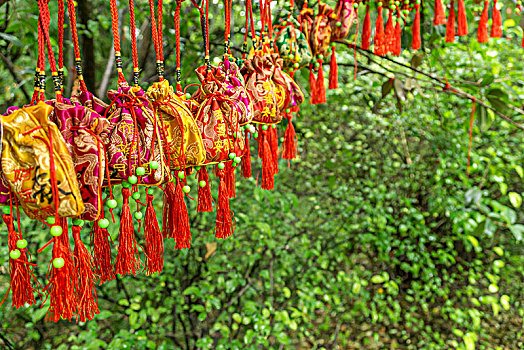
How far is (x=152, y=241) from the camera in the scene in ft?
1.48

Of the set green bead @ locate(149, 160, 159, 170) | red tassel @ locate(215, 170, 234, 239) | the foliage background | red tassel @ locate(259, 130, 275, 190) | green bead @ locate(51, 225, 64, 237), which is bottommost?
the foliage background

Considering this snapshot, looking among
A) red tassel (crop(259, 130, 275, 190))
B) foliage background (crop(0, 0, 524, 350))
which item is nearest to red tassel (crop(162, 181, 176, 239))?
red tassel (crop(259, 130, 275, 190))

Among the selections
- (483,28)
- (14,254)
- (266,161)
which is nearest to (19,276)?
(14,254)

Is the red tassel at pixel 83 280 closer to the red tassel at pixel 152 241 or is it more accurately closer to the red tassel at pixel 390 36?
the red tassel at pixel 152 241

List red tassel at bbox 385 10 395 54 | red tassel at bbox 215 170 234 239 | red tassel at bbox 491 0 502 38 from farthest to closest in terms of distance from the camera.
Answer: red tassel at bbox 491 0 502 38 < red tassel at bbox 385 10 395 54 < red tassel at bbox 215 170 234 239

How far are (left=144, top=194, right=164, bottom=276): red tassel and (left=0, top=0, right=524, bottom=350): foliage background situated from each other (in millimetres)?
888

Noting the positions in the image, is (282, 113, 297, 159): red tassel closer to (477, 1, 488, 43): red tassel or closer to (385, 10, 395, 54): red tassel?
(385, 10, 395, 54): red tassel

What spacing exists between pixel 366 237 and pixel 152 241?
149 cm

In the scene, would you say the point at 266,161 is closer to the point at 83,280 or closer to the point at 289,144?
the point at 289,144

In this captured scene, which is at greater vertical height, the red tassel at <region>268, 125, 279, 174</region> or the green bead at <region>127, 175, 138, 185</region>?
the green bead at <region>127, 175, 138, 185</region>

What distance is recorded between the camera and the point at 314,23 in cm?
84

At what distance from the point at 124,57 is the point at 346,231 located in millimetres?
1311

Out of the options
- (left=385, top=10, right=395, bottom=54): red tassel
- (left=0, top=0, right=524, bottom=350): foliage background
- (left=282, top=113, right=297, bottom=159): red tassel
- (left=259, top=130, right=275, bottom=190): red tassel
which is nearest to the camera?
(left=259, top=130, right=275, bottom=190): red tassel

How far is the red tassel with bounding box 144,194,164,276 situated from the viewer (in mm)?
448
